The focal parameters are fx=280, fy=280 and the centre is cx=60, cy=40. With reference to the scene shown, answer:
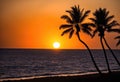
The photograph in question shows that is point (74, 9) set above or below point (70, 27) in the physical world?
above

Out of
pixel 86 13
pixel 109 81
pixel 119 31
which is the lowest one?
pixel 109 81

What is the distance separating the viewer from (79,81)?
39625 mm

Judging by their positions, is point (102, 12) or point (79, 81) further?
point (102, 12)

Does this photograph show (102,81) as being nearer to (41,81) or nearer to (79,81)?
(79,81)

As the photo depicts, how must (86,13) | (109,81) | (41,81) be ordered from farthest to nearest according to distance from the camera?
(86,13) → (41,81) → (109,81)

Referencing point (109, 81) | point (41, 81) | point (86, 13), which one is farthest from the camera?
point (86, 13)

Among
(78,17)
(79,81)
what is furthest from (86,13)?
(79,81)

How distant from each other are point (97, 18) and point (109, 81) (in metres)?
12.1

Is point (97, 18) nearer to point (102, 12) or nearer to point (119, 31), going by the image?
point (102, 12)

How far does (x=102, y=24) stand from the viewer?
46.7 m

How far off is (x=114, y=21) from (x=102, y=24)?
8.15ft

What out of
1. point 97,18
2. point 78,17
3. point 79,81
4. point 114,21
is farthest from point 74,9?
point 79,81

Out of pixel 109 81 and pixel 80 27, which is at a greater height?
pixel 80 27

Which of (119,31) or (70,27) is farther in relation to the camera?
(119,31)
